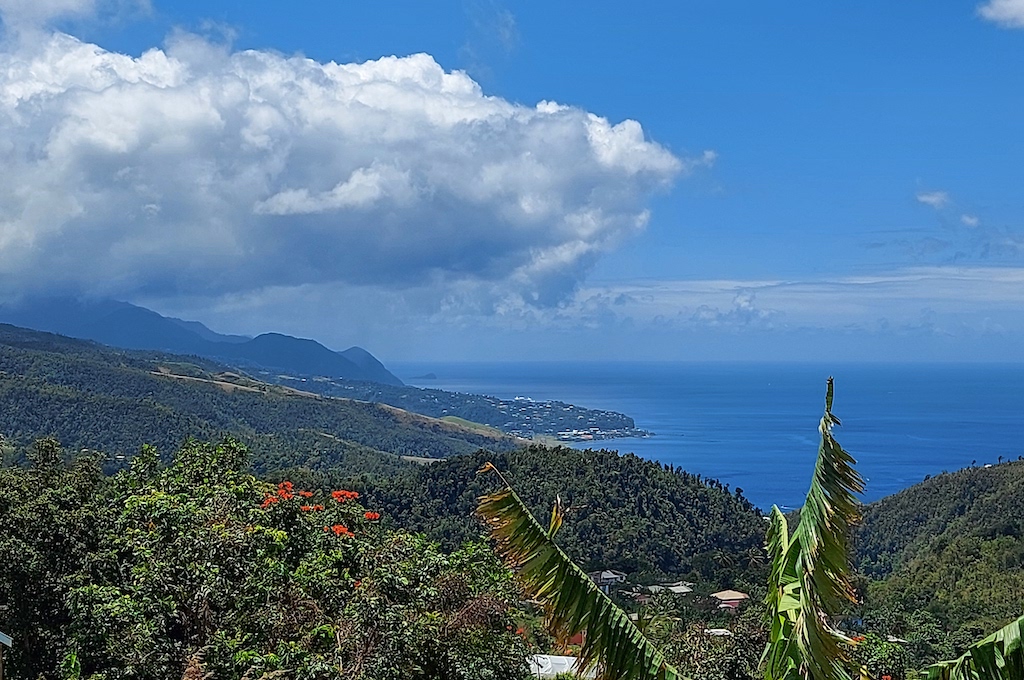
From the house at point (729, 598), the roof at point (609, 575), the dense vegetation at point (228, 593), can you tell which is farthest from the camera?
the roof at point (609, 575)

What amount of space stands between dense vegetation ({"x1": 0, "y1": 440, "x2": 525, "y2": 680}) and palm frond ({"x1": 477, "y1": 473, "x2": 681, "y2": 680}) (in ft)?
13.6

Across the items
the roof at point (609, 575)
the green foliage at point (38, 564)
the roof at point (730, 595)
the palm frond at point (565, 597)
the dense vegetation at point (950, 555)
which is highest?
the palm frond at point (565, 597)

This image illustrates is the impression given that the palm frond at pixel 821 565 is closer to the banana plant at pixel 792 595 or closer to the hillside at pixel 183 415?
the banana plant at pixel 792 595

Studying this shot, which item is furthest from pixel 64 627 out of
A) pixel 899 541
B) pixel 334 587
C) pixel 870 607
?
pixel 899 541

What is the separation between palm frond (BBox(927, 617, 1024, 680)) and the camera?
3488 mm

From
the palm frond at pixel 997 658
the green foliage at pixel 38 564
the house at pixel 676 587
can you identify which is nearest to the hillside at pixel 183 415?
the house at pixel 676 587

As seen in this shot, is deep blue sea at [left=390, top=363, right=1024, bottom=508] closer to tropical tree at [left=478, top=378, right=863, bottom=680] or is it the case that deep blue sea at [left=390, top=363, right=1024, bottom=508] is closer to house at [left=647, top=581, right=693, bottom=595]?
house at [left=647, top=581, right=693, bottom=595]

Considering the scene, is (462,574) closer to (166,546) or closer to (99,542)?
(166,546)

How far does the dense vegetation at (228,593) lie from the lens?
8375 mm

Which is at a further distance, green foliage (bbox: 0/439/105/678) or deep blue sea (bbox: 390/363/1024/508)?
deep blue sea (bbox: 390/363/1024/508)

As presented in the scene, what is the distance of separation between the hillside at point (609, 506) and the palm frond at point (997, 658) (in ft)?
96.6

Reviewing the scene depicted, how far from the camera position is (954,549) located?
33469 millimetres

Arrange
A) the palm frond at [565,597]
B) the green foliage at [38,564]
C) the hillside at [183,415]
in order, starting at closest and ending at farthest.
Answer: the palm frond at [565,597] < the green foliage at [38,564] < the hillside at [183,415]

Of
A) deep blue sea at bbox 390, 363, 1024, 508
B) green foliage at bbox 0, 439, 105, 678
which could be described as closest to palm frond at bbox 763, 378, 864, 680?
green foliage at bbox 0, 439, 105, 678
